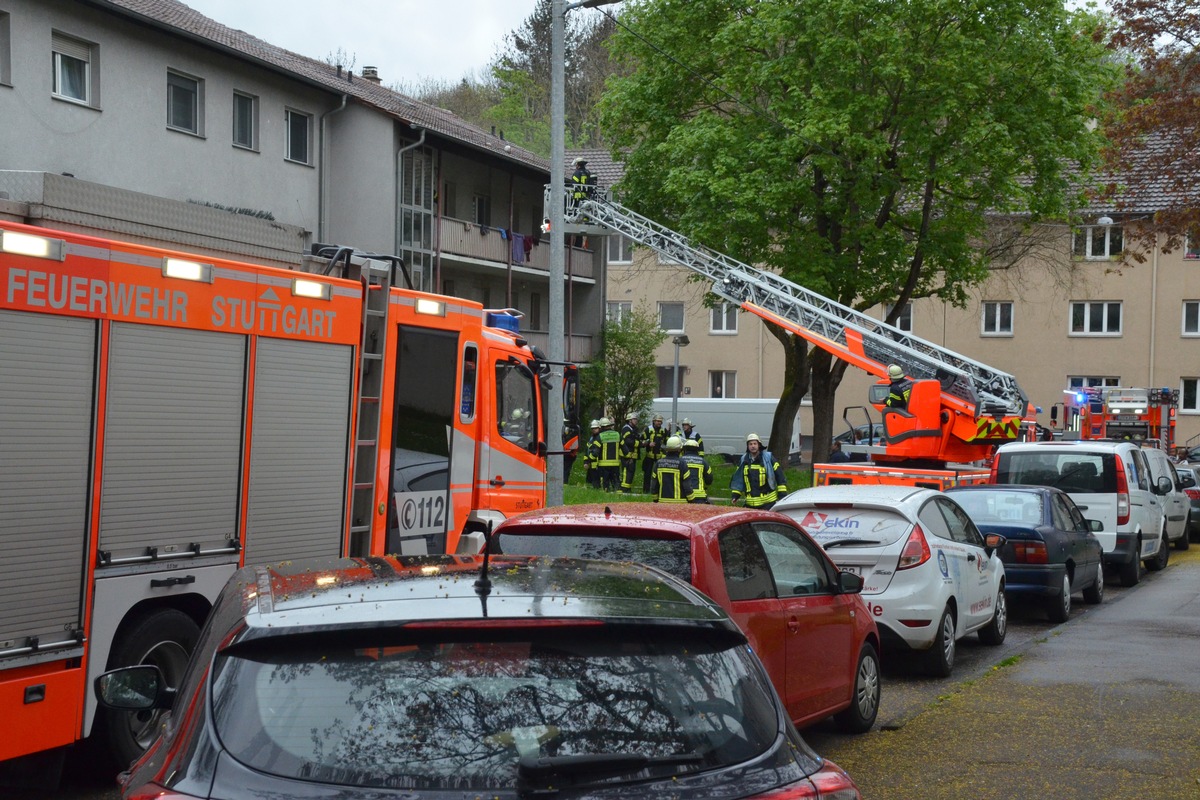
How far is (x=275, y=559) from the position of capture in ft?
25.4

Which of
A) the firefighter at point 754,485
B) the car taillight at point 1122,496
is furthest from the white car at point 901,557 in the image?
the car taillight at point 1122,496

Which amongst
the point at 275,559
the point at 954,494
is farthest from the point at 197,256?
the point at 954,494

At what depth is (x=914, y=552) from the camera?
10211mm

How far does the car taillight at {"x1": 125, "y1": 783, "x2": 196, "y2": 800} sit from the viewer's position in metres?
2.75

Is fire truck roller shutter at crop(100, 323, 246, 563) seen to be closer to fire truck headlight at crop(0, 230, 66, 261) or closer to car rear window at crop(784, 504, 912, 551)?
fire truck headlight at crop(0, 230, 66, 261)

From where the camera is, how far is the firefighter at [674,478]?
17547 mm

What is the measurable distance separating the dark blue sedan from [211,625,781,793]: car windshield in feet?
36.4

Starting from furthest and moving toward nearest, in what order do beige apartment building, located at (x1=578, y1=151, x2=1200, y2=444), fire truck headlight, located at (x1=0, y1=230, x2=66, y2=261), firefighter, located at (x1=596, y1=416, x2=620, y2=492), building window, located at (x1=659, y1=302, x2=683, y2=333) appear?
building window, located at (x1=659, y1=302, x2=683, y2=333) → beige apartment building, located at (x1=578, y1=151, x2=1200, y2=444) → firefighter, located at (x1=596, y1=416, x2=620, y2=492) → fire truck headlight, located at (x1=0, y1=230, x2=66, y2=261)

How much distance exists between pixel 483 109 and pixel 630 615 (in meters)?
68.6

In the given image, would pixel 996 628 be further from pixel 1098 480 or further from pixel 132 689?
pixel 132 689

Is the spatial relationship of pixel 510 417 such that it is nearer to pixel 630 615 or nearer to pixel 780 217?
pixel 630 615

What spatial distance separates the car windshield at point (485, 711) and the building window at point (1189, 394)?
48.2 meters

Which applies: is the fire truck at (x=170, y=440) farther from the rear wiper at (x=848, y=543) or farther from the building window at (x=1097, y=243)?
the building window at (x=1097, y=243)

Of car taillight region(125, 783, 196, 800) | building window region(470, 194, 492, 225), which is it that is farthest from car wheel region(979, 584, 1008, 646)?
building window region(470, 194, 492, 225)
